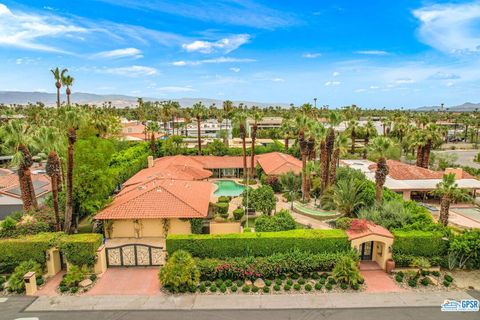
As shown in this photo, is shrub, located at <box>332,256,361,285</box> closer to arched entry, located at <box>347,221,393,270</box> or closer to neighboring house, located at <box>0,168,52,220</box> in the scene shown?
arched entry, located at <box>347,221,393,270</box>

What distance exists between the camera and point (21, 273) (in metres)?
19.6

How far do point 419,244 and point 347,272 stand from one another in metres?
5.82

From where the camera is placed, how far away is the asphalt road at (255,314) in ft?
55.3

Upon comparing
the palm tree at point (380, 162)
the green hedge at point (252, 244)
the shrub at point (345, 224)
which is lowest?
the green hedge at point (252, 244)

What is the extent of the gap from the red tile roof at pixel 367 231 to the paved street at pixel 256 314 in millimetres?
4944

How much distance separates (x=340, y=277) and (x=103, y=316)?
14018 millimetres

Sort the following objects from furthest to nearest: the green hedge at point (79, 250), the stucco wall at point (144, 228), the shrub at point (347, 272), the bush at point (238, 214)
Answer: the bush at point (238, 214) < the stucco wall at point (144, 228) < the green hedge at point (79, 250) < the shrub at point (347, 272)

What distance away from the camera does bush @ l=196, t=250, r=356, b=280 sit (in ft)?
66.1

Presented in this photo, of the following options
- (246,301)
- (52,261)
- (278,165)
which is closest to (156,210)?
(52,261)

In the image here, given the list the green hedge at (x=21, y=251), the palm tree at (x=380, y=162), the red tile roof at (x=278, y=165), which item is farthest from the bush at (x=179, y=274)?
the red tile roof at (x=278, y=165)

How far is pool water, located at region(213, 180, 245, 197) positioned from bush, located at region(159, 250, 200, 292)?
20719mm

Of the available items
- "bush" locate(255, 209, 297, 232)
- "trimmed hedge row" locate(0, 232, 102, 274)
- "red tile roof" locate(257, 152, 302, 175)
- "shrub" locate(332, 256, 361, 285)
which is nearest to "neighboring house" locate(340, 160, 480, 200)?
"red tile roof" locate(257, 152, 302, 175)

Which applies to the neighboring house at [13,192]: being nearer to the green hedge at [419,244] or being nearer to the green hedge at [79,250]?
the green hedge at [79,250]

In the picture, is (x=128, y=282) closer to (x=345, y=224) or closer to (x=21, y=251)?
(x=21, y=251)
